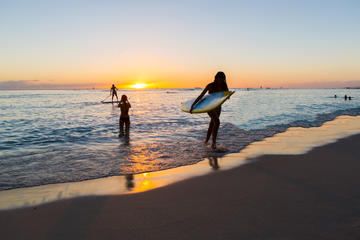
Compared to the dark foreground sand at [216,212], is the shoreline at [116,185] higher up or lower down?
lower down

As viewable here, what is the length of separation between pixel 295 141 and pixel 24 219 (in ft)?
24.2

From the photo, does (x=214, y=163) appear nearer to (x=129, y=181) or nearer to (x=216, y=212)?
(x=129, y=181)

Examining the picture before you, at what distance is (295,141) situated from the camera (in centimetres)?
763

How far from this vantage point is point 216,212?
288 cm

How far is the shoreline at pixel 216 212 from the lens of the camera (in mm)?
2469

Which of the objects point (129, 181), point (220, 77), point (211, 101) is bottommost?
point (129, 181)

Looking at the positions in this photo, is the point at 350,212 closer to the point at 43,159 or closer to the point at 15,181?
the point at 15,181

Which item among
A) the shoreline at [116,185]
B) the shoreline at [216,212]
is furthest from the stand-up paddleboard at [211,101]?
the shoreline at [216,212]

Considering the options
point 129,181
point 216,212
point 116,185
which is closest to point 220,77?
point 129,181

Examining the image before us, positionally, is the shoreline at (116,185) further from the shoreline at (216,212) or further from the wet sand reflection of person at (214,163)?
the shoreline at (216,212)

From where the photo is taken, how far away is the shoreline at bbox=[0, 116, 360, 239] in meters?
2.47

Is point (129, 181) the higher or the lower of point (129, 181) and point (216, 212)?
the lower

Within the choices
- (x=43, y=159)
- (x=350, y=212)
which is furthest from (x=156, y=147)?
(x=350, y=212)

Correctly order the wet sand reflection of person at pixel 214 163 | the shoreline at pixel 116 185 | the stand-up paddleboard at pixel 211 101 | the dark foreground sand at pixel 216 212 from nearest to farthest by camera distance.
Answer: the dark foreground sand at pixel 216 212, the shoreline at pixel 116 185, the wet sand reflection of person at pixel 214 163, the stand-up paddleboard at pixel 211 101
